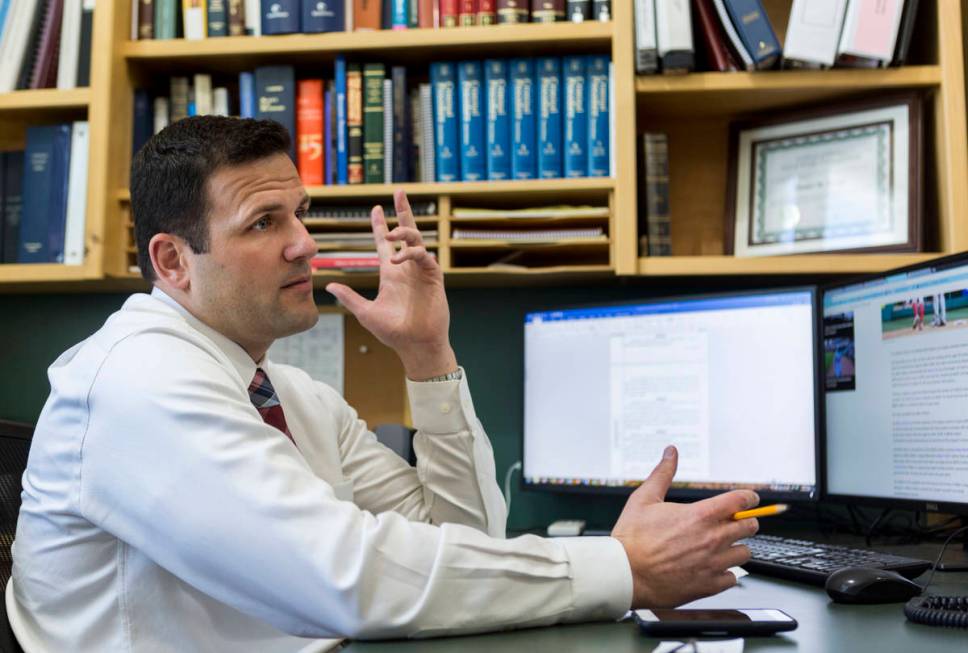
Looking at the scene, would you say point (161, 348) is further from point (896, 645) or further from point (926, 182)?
point (926, 182)

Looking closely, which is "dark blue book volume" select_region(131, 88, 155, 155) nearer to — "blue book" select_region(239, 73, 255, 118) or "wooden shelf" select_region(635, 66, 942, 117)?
"blue book" select_region(239, 73, 255, 118)

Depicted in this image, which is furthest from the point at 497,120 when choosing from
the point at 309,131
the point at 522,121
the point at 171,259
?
the point at 171,259

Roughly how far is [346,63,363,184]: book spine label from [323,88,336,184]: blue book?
0.04 metres

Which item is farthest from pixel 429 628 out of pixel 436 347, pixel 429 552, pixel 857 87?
pixel 857 87

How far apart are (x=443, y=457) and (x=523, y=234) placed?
63 centimetres

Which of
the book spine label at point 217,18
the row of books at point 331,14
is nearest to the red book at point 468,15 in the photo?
the row of books at point 331,14

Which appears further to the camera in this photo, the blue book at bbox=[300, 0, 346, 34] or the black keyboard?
the blue book at bbox=[300, 0, 346, 34]

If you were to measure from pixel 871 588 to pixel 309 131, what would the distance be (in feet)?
4.58

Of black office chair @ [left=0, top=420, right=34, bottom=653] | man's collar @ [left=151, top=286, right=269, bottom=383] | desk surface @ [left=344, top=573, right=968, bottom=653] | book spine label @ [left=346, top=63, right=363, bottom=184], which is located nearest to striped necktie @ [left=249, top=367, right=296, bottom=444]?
man's collar @ [left=151, top=286, right=269, bottom=383]

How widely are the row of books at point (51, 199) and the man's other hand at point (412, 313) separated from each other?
0.86 m

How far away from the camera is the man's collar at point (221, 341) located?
1276 millimetres

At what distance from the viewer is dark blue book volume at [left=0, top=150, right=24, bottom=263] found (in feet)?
6.82

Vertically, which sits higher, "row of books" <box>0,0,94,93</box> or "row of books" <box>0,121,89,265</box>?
"row of books" <box>0,0,94,93</box>

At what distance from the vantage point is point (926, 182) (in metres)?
1.93
